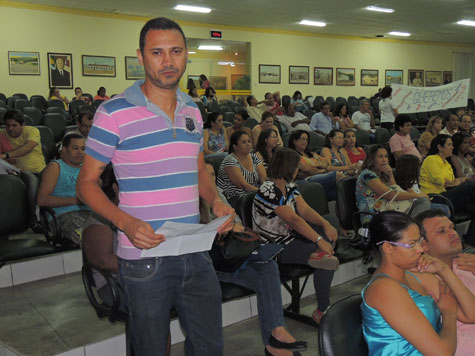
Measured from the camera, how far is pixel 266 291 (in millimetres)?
2617

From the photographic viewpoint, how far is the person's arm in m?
3.42

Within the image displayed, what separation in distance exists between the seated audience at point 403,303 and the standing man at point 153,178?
0.53 m

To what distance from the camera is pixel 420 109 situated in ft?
28.2

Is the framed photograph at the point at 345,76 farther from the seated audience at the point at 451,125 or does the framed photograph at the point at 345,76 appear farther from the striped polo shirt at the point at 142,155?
the striped polo shirt at the point at 142,155

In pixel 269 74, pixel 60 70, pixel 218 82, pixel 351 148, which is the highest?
pixel 269 74

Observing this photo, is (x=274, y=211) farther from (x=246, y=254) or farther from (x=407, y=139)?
(x=407, y=139)

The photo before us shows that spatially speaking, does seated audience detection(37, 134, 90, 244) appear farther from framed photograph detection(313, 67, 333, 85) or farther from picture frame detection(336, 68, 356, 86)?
picture frame detection(336, 68, 356, 86)

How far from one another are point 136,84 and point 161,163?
10.8 inches

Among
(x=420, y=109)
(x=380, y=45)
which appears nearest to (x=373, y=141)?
(x=420, y=109)

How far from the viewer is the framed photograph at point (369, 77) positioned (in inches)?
746

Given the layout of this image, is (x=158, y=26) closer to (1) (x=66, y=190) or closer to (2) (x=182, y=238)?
(2) (x=182, y=238)

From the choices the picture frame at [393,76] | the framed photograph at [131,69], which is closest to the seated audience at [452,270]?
the framed photograph at [131,69]

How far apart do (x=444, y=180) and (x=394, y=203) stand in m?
1.17

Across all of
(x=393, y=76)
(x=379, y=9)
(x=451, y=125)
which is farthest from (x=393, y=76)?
(x=451, y=125)
